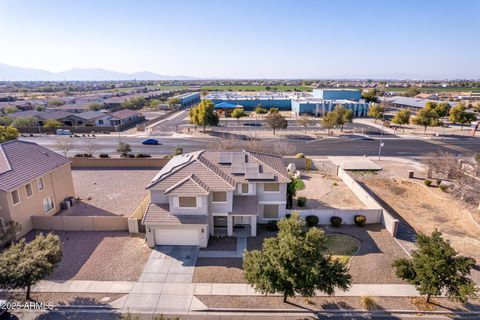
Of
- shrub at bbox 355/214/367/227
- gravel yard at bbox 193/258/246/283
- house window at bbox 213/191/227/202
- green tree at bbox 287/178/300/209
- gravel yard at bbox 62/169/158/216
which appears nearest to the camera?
gravel yard at bbox 193/258/246/283

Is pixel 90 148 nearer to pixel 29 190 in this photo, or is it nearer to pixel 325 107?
pixel 29 190

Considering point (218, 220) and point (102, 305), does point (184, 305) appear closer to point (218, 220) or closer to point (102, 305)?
point (102, 305)

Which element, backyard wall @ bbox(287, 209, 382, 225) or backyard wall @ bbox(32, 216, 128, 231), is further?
backyard wall @ bbox(287, 209, 382, 225)

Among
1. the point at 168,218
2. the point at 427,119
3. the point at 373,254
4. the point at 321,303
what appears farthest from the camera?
the point at 427,119

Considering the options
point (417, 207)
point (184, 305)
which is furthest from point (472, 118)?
point (184, 305)

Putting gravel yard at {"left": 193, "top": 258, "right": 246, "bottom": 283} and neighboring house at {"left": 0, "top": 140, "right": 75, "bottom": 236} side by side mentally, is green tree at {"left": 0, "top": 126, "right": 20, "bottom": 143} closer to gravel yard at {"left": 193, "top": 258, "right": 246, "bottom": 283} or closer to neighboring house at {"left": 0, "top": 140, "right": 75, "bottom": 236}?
neighboring house at {"left": 0, "top": 140, "right": 75, "bottom": 236}

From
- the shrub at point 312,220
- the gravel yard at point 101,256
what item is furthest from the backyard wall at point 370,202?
the gravel yard at point 101,256

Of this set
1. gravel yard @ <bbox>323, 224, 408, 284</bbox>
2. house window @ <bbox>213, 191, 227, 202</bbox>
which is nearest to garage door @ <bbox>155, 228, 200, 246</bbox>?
house window @ <bbox>213, 191, 227, 202</bbox>

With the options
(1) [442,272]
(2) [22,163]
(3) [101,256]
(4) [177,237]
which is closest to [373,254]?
(1) [442,272]
